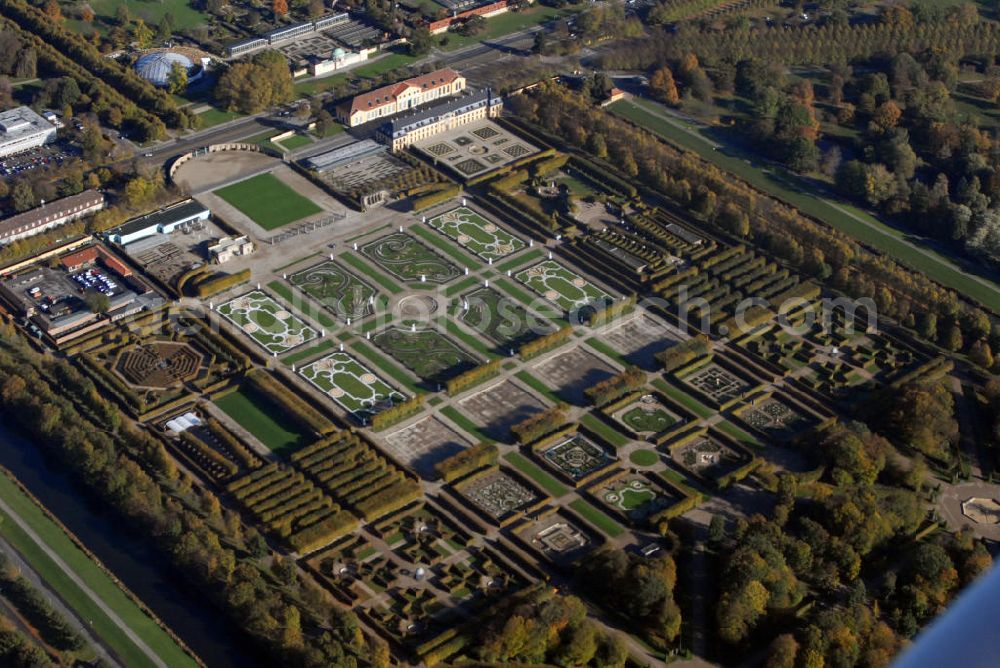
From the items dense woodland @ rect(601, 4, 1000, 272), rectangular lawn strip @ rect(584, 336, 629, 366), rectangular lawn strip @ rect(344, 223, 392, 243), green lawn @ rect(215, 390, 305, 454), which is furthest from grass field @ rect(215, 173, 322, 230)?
dense woodland @ rect(601, 4, 1000, 272)

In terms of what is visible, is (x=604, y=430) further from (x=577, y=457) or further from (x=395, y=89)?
(x=395, y=89)

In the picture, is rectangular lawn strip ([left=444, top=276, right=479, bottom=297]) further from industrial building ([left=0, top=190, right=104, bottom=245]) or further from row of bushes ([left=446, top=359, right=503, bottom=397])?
industrial building ([left=0, top=190, right=104, bottom=245])

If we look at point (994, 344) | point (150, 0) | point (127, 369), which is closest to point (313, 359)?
point (127, 369)

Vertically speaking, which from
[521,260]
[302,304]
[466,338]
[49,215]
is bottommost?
[302,304]

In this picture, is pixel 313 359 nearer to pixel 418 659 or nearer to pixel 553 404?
pixel 553 404

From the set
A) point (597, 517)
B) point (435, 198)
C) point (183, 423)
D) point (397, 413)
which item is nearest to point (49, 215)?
point (183, 423)

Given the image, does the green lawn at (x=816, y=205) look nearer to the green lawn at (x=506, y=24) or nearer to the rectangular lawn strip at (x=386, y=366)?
the green lawn at (x=506, y=24)
